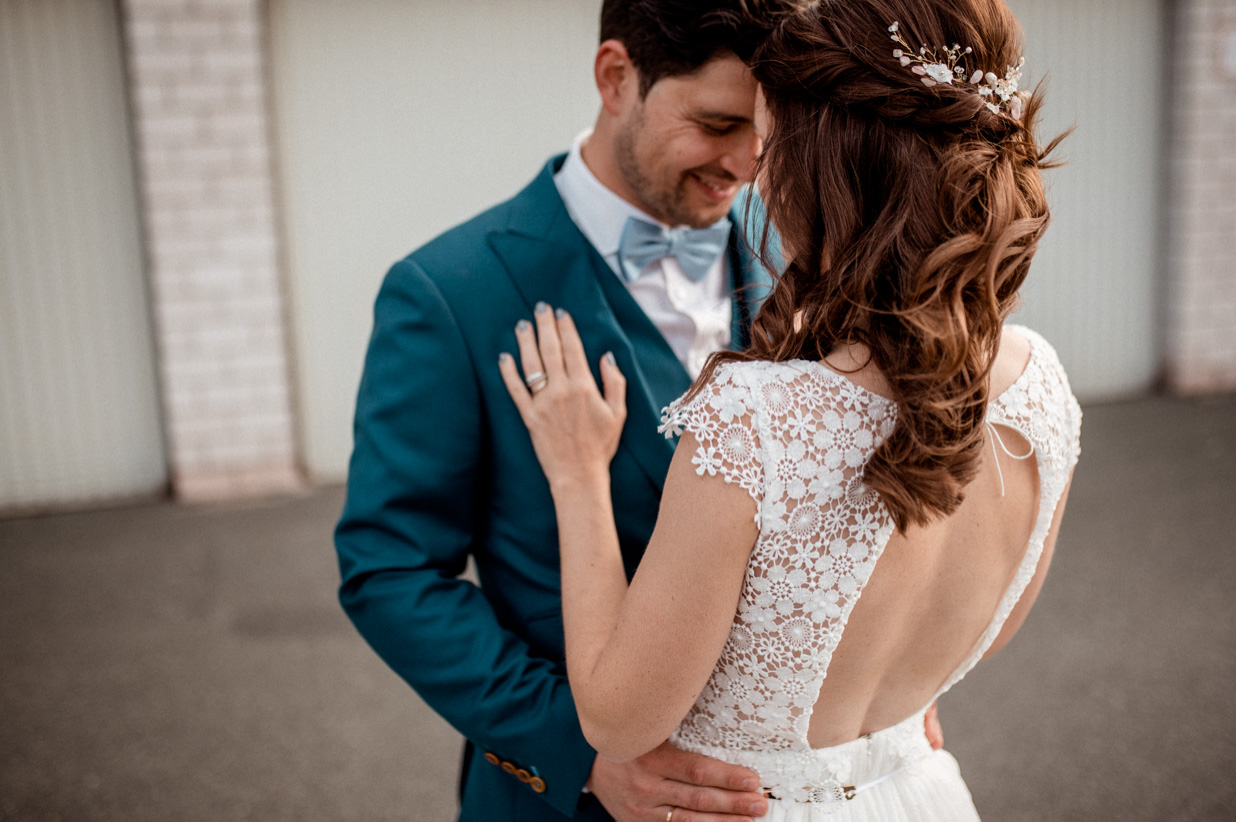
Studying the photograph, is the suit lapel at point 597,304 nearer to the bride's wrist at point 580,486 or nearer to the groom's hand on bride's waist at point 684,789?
the bride's wrist at point 580,486

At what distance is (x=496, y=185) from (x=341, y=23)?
3.84ft

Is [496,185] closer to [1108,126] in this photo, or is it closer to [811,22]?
[1108,126]

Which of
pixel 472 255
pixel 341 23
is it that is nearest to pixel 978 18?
pixel 472 255

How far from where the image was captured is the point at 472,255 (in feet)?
4.97

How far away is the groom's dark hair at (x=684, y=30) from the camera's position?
149 cm

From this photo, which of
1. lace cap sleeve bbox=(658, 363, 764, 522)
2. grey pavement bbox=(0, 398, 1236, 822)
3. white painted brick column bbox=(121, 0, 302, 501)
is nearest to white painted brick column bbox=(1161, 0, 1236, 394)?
grey pavement bbox=(0, 398, 1236, 822)

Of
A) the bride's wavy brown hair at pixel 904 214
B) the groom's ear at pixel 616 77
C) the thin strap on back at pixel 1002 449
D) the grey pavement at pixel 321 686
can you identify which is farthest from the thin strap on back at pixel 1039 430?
the grey pavement at pixel 321 686

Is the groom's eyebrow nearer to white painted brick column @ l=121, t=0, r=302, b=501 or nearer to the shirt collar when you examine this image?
the shirt collar

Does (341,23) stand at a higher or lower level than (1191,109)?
higher

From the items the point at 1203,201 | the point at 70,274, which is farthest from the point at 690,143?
the point at 1203,201

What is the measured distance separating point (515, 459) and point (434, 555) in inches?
6.9

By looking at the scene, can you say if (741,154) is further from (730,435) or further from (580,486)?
(730,435)

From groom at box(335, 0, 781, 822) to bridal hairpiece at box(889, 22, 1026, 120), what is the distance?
473 millimetres

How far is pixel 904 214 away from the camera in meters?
1.04
